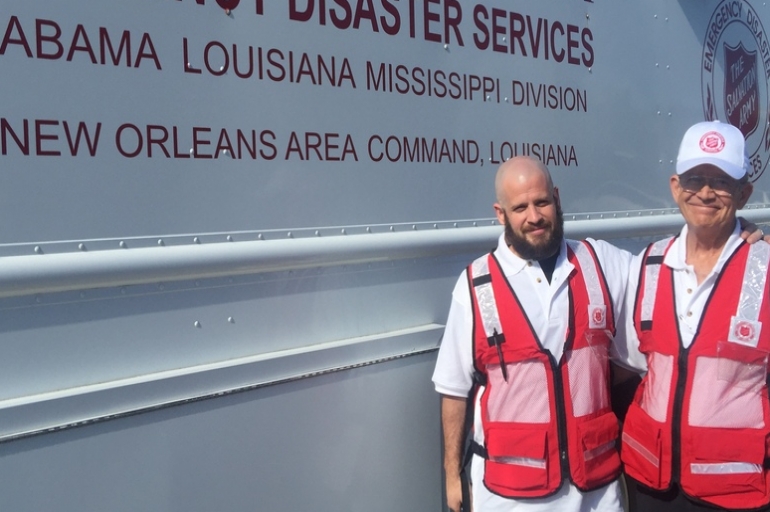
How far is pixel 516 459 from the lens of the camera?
2381 millimetres

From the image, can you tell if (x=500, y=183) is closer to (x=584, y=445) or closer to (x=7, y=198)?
(x=584, y=445)

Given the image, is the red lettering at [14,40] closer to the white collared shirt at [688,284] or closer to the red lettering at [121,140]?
the red lettering at [121,140]

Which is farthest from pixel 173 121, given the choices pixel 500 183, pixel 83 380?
pixel 500 183

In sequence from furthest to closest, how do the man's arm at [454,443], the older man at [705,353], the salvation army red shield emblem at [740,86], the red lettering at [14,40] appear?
1. the salvation army red shield emblem at [740,86]
2. the man's arm at [454,443]
3. the older man at [705,353]
4. the red lettering at [14,40]

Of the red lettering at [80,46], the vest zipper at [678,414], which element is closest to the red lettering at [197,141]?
the red lettering at [80,46]

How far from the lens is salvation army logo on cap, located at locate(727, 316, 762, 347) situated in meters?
2.21

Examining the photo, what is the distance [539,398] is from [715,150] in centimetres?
79

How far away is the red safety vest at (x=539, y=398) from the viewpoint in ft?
7.72

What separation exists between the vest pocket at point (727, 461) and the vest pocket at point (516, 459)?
1.25 feet

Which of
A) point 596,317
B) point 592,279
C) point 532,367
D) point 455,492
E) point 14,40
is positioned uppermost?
point 14,40

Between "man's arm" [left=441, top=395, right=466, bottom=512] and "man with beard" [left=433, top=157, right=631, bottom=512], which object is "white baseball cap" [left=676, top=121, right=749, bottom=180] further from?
"man's arm" [left=441, top=395, right=466, bottom=512]

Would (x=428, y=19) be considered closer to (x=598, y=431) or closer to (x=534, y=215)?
(x=534, y=215)

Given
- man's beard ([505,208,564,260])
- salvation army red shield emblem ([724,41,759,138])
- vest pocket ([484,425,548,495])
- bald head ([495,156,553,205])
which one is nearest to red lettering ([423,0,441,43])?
bald head ([495,156,553,205])

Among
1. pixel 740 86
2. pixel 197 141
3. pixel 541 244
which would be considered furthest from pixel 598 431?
pixel 740 86
